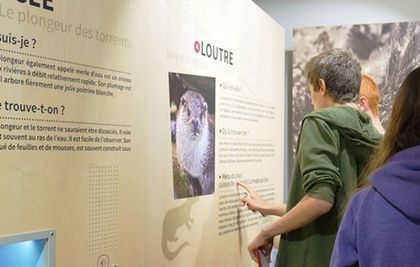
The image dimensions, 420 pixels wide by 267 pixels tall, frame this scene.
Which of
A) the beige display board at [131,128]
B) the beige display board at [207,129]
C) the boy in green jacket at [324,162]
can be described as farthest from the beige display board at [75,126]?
the boy in green jacket at [324,162]

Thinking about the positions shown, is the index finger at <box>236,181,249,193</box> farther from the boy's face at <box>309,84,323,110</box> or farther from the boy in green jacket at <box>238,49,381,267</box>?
the boy's face at <box>309,84,323,110</box>

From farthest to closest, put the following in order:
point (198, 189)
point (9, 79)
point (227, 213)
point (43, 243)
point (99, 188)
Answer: point (227, 213)
point (198, 189)
point (99, 188)
point (43, 243)
point (9, 79)

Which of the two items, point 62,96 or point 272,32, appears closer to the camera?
point 62,96

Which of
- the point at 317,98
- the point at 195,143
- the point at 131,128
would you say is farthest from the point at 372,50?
the point at 131,128

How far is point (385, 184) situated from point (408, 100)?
234 millimetres

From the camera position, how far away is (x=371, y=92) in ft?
12.5

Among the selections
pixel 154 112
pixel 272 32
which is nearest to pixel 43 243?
pixel 154 112

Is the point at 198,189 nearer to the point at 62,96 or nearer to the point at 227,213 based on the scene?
the point at 227,213

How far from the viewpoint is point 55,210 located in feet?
5.45

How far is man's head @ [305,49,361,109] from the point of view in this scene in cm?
232

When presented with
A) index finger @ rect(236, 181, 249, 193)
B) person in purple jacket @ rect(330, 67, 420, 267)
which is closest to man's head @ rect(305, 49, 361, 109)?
index finger @ rect(236, 181, 249, 193)

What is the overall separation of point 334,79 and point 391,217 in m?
1.04

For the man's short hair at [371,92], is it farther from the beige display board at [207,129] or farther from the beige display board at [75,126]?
the beige display board at [75,126]

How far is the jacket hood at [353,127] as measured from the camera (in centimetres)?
218
